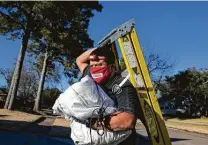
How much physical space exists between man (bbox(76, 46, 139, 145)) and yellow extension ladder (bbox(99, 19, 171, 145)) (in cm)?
11

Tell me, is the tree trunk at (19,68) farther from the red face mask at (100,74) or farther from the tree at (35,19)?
the red face mask at (100,74)

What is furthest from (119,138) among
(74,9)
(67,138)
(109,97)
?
(74,9)

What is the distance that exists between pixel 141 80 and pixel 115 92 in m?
0.29

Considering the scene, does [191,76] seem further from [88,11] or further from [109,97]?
[109,97]

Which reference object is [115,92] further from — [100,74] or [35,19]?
[35,19]

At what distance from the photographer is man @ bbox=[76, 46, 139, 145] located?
7.09 ft

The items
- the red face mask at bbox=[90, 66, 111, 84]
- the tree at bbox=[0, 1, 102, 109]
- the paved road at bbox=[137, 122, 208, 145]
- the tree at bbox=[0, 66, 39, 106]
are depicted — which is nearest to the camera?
the red face mask at bbox=[90, 66, 111, 84]

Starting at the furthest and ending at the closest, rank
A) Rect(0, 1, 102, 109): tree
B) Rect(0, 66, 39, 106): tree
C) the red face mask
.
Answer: Rect(0, 66, 39, 106): tree < Rect(0, 1, 102, 109): tree < the red face mask

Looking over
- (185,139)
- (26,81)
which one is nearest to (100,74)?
(185,139)

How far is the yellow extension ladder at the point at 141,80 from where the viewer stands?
243cm

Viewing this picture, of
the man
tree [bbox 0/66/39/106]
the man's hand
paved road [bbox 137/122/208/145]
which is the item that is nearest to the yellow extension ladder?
the man

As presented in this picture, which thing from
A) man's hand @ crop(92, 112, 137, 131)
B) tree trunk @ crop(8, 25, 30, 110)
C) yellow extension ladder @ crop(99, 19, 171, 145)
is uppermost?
tree trunk @ crop(8, 25, 30, 110)

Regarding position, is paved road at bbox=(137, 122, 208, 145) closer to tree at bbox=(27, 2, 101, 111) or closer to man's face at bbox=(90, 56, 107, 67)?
tree at bbox=(27, 2, 101, 111)

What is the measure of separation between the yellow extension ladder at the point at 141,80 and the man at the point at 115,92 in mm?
111
